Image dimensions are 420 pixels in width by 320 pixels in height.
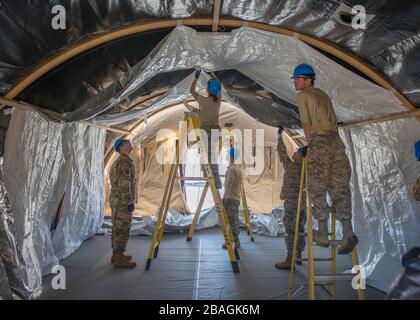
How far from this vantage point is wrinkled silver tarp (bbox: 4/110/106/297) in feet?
A: 11.2

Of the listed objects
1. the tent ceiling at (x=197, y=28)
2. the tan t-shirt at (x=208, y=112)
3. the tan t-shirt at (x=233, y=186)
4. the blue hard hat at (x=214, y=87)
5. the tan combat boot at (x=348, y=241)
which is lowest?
the tan combat boot at (x=348, y=241)

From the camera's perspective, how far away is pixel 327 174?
2756mm

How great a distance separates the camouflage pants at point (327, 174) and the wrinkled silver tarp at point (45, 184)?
2.91 meters

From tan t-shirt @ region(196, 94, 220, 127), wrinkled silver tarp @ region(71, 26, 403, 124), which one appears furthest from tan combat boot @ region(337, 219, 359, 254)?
tan t-shirt @ region(196, 94, 220, 127)

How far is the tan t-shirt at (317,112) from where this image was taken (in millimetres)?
2801

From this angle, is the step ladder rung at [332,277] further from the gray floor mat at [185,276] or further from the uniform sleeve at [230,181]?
the uniform sleeve at [230,181]

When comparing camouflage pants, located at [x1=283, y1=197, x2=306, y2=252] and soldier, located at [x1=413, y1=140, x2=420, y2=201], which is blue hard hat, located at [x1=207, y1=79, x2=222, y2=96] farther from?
soldier, located at [x1=413, y1=140, x2=420, y2=201]

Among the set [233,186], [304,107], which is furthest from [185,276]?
[304,107]

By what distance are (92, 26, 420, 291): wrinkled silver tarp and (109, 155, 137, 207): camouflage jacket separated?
1326 millimetres

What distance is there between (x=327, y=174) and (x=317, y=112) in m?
0.53

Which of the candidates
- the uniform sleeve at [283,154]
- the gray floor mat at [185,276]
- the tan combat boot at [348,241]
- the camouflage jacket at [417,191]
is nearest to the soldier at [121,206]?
the gray floor mat at [185,276]

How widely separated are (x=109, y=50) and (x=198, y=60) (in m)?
1.11
